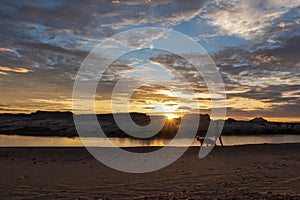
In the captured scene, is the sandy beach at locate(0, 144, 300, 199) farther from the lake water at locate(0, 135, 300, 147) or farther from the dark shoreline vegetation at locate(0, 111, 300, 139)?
the dark shoreline vegetation at locate(0, 111, 300, 139)

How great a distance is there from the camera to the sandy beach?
10.8 m

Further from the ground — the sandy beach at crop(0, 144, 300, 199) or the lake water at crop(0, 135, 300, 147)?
the lake water at crop(0, 135, 300, 147)

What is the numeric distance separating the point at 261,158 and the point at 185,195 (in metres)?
12.4

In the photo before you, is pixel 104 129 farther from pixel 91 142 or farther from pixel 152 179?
pixel 152 179

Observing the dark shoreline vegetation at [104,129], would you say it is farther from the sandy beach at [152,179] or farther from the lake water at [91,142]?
the sandy beach at [152,179]

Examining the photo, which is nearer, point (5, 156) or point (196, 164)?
point (196, 164)

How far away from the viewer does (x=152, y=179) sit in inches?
540

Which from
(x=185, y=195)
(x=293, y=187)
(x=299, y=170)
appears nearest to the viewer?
(x=185, y=195)

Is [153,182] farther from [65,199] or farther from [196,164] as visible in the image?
[196,164]

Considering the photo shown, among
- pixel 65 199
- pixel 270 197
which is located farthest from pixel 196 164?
pixel 65 199

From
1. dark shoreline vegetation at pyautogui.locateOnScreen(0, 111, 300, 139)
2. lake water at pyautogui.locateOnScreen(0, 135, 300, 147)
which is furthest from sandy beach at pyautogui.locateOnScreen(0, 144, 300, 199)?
dark shoreline vegetation at pyautogui.locateOnScreen(0, 111, 300, 139)

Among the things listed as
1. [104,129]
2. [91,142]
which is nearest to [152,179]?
[91,142]

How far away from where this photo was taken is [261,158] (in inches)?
831

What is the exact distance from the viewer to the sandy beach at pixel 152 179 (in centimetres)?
1079
